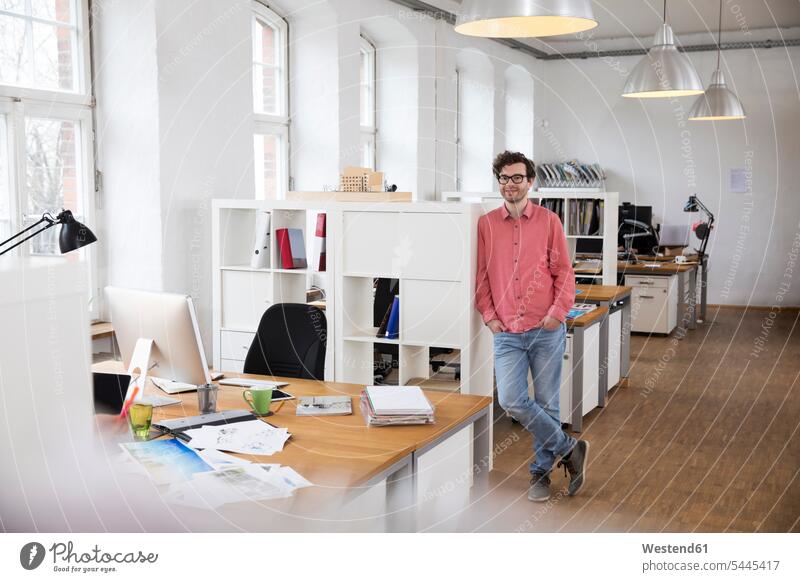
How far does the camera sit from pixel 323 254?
4.62m

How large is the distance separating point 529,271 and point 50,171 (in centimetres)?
270

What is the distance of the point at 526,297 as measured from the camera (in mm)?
3832

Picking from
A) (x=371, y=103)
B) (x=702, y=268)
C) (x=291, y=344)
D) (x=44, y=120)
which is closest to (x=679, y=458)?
(x=291, y=344)

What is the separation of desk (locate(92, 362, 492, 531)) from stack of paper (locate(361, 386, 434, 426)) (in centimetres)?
3

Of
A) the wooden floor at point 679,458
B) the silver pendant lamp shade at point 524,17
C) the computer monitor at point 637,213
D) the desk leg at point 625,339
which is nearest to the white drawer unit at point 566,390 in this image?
the wooden floor at point 679,458

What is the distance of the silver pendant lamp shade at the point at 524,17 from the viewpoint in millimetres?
2551

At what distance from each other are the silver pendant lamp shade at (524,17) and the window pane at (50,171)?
9.00 ft

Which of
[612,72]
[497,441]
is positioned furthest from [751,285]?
[497,441]

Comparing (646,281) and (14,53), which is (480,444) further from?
(646,281)

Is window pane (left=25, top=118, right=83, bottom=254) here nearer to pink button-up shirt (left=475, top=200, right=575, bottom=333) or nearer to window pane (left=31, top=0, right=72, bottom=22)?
window pane (left=31, top=0, right=72, bottom=22)

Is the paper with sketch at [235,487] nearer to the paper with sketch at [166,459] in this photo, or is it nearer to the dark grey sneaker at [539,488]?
the paper with sketch at [166,459]

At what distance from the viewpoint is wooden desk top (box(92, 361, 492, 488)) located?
229cm
